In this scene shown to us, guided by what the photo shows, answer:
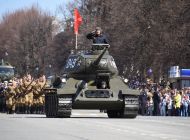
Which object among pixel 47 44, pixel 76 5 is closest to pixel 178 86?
pixel 76 5

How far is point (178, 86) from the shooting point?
45062 millimetres

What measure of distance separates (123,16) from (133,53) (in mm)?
3239

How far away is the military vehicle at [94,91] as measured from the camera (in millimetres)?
29969

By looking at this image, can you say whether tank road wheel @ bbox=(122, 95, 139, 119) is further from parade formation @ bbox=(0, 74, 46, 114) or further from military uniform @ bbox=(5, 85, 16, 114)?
military uniform @ bbox=(5, 85, 16, 114)

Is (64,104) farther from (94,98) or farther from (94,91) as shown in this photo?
(94,91)

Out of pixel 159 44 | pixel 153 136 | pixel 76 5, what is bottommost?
pixel 153 136

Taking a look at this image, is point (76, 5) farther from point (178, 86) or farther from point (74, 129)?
point (74, 129)

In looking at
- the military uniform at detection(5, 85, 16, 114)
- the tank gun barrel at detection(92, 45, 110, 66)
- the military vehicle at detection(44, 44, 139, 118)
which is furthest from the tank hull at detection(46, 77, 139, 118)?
the military uniform at detection(5, 85, 16, 114)

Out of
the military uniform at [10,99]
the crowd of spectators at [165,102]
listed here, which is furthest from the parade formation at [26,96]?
the crowd of spectators at [165,102]

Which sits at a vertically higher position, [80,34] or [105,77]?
[80,34]

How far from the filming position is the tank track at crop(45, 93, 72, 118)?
1170 inches

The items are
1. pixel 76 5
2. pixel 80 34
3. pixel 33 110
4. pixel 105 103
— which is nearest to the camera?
pixel 105 103

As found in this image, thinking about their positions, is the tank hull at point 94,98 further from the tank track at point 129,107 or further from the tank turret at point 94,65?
the tank turret at point 94,65

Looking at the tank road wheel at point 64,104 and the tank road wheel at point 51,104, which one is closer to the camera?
the tank road wheel at point 64,104
